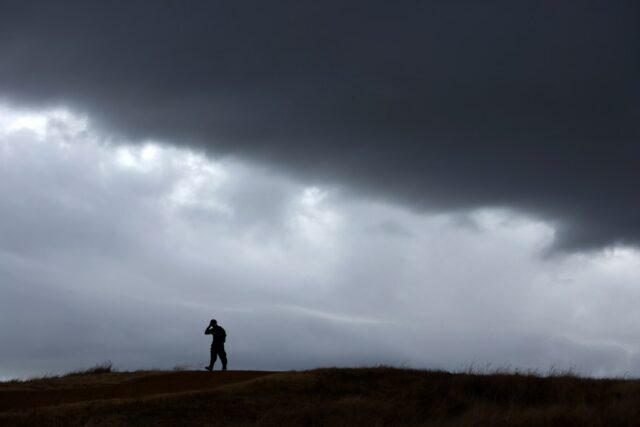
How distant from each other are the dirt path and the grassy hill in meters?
Answer: 0.03

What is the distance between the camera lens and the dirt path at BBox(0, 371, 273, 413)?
26.9 m

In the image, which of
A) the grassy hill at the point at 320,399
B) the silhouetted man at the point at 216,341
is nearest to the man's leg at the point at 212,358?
the silhouetted man at the point at 216,341

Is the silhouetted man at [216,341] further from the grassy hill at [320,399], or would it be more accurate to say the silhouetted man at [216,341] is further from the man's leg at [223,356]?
the grassy hill at [320,399]

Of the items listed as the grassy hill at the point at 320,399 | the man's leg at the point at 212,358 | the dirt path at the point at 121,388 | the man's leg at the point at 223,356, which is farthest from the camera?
the man's leg at the point at 223,356

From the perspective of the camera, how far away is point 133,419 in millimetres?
23812

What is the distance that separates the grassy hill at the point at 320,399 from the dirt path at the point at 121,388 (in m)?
0.03

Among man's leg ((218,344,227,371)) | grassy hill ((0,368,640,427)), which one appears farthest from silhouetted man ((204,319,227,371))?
grassy hill ((0,368,640,427))

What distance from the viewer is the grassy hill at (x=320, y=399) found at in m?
24.4

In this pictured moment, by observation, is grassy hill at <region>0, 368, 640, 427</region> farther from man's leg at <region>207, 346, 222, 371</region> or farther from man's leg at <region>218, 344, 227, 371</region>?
man's leg at <region>218, 344, 227, 371</region>

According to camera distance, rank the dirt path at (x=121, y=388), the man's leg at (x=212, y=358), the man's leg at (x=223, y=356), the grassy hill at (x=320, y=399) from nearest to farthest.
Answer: the grassy hill at (x=320, y=399), the dirt path at (x=121, y=388), the man's leg at (x=212, y=358), the man's leg at (x=223, y=356)

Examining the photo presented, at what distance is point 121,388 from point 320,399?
6.08 metres

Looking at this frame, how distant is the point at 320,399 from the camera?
27031 millimetres

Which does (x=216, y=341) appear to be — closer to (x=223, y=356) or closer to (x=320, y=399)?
(x=223, y=356)

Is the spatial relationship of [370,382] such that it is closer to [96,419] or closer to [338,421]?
[338,421]
